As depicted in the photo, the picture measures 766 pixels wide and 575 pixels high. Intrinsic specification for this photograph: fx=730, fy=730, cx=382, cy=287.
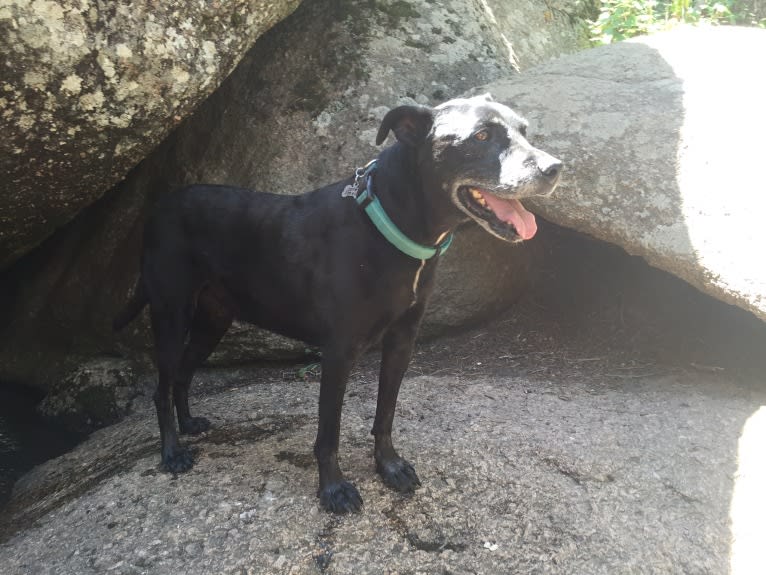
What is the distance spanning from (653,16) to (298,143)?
150 inches

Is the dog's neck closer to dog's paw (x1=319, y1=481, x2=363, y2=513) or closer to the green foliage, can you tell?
dog's paw (x1=319, y1=481, x2=363, y2=513)

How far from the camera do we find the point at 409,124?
317 centimetres

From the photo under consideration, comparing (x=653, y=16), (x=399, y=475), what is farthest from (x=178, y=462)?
(x=653, y=16)

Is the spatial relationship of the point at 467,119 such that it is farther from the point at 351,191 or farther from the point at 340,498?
the point at 340,498

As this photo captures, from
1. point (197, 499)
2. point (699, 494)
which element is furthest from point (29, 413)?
point (699, 494)

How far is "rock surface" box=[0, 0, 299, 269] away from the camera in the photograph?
3357mm

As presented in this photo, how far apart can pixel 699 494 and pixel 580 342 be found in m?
1.70

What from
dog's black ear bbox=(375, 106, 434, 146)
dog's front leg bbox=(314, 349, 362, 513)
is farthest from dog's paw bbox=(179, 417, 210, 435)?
dog's black ear bbox=(375, 106, 434, 146)

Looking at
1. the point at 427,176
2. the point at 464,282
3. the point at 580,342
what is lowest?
the point at 580,342

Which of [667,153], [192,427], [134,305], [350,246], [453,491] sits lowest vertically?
[192,427]

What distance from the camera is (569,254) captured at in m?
5.39

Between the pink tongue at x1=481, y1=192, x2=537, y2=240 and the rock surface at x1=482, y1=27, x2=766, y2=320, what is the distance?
4.19 ft

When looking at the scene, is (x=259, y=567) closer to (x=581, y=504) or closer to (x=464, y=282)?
(x=581, y=504)

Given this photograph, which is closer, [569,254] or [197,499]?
[197,499]
